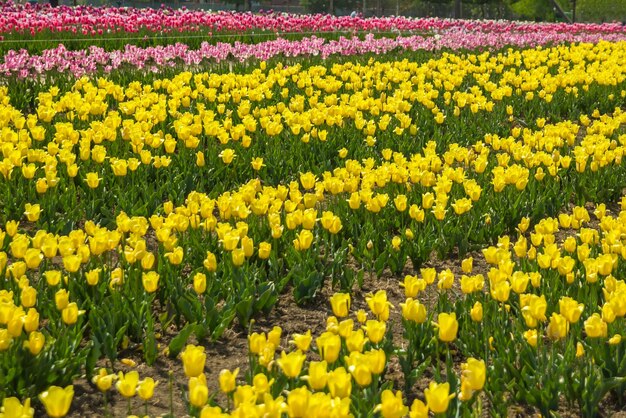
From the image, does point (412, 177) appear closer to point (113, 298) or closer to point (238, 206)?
point (238, 206)

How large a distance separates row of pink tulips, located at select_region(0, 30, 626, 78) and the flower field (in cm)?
72

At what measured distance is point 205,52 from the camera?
12242 mm

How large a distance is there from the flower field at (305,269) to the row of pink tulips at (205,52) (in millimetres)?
715

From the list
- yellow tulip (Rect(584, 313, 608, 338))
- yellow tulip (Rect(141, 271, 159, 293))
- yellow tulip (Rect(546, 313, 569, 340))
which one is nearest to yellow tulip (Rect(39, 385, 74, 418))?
yellow tulip (Rect(141, 271, 159, 293))

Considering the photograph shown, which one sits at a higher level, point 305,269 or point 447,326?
point 447,326

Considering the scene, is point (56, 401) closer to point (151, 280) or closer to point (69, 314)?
point (69, 314)

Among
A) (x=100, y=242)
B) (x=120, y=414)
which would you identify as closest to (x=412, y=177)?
(x=100, y=242)

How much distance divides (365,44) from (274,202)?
10652 mm

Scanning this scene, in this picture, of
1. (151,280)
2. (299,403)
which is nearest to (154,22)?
(151,280)

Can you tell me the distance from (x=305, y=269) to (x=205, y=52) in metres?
8.71

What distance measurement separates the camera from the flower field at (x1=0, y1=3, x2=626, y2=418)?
281 cm

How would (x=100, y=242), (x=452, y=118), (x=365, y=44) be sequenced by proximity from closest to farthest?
1. (x=100, y=242)
2. (x=452, y=118)
3. (x=365, y=44)

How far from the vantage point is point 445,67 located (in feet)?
36.9

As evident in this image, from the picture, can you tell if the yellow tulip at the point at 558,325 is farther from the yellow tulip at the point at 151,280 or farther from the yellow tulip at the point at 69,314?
the yellow tulip at the point at 69,314
